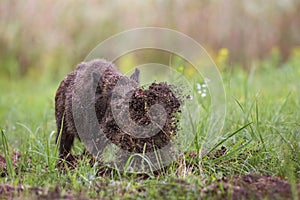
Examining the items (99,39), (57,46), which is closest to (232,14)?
(99,39)

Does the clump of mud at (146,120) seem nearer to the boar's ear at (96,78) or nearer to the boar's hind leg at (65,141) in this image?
the boar's ear at (96,78)

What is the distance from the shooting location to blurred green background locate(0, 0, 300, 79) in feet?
38.1

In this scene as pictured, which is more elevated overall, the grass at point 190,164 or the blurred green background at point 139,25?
the blurred green background at point 139,25

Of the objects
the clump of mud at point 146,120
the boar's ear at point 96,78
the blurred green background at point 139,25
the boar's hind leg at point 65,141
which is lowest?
the boar's hind leg at point 65,141

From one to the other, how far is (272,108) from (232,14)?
6419 millimetres

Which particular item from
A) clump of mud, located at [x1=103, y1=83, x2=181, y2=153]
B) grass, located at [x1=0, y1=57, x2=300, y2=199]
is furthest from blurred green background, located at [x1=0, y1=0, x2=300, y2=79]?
clump of mud, located at [x1=103, y1=83, x2=181, y2=153]

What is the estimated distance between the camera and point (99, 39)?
39.6 ft

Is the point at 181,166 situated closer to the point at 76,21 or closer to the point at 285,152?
the point at 285,152

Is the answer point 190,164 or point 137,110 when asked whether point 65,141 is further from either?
point 190,164

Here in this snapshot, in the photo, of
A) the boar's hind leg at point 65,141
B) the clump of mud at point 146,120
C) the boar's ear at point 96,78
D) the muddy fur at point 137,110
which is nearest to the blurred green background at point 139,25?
the boar's hind leg at point 65,141

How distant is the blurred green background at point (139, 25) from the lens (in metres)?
11.6

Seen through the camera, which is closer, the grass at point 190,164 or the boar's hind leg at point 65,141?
the grass at point 190,164

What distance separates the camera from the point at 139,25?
1196 cm

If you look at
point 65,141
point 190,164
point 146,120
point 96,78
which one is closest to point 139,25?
point 65,141
